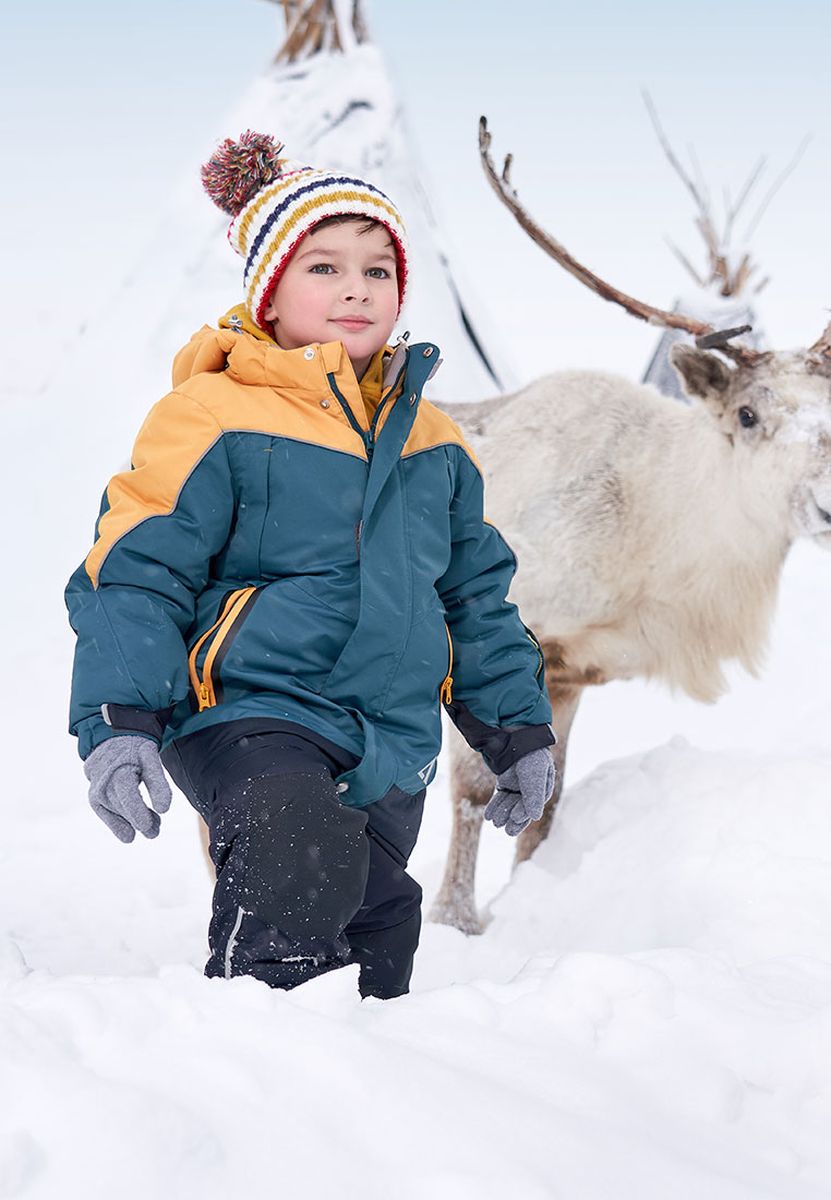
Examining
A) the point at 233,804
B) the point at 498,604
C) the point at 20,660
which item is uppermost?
the point at 498,604

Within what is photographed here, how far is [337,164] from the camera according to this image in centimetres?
833

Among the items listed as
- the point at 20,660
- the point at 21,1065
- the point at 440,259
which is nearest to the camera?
the point at 21,1065

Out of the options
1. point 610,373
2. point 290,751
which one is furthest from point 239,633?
point 610,373

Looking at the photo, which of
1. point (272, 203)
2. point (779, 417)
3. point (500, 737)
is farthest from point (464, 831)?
point (272, 203)

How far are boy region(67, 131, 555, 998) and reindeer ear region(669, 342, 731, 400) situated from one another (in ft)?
4.21

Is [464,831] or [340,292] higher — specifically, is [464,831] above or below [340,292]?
below

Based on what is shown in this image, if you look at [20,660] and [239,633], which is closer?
[239,633]

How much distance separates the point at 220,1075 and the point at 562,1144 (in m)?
0.33

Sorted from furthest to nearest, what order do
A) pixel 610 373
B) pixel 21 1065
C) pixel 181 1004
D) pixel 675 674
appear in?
pixel 610 373
pixel 675 674
pixel 181 1004
pixel 21 1065

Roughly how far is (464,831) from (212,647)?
1828 mm

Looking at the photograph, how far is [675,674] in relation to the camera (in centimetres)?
354

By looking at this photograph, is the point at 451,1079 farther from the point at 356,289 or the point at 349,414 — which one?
the point at 356,289

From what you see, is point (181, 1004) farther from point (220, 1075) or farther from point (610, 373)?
point (610, 373)

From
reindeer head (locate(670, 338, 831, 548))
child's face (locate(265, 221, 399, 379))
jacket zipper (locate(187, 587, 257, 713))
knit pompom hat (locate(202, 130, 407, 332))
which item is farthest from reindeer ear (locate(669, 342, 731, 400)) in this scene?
jacket zipper (locate(187, 587, 257, 713))
